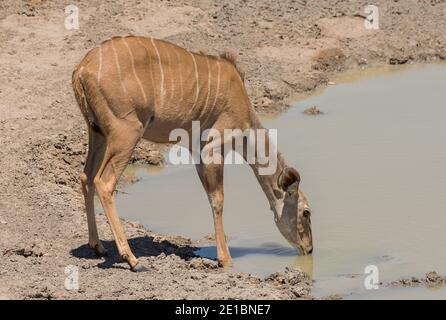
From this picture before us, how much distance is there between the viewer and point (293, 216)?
11.3 metres

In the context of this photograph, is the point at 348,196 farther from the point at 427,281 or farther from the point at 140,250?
the point at 140,250

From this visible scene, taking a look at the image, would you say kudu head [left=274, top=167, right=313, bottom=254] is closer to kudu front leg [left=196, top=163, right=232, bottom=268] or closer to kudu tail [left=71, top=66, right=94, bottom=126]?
kudu front leg [left=196, top=163, right=232, bottom=268]

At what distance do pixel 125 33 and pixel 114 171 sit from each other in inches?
299

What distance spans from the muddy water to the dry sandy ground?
526mm

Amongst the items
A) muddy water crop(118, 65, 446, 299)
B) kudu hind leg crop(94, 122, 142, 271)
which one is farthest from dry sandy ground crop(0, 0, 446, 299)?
muddy water crop(118, 65, 446, 299)

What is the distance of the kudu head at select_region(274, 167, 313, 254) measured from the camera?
11.2 m

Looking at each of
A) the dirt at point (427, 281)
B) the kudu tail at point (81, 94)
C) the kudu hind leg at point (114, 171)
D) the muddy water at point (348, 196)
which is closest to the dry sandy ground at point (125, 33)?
the kudu hind leg at point (114, 171)

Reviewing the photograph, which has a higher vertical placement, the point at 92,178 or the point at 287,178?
the point at 92,178

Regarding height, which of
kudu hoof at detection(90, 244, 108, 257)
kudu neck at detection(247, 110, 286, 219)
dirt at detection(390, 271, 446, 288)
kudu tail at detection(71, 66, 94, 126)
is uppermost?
kudu tail at detection(71, 66, 94, 126)

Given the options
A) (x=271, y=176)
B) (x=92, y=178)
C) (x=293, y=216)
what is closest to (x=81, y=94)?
(x=92, y=178)

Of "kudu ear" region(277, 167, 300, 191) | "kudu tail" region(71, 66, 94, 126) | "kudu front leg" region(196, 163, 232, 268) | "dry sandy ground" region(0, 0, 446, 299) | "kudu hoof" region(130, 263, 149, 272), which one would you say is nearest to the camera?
"dry sandy ground" region(0, 0, 446, 299)

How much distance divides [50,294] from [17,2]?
9.79 m

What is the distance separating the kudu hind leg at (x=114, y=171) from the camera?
10.2m
